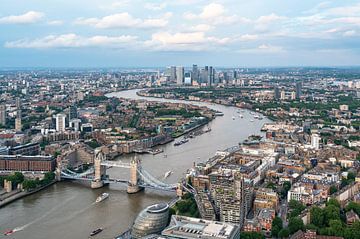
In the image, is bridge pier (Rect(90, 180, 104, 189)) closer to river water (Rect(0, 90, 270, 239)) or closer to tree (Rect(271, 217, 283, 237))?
river water (Rect(0, 90, 270, 239))

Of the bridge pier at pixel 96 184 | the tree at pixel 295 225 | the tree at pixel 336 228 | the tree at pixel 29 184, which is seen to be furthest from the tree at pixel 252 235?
the tree at pixel 29 184

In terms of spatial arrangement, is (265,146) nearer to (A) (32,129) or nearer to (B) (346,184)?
(B) (346,184)

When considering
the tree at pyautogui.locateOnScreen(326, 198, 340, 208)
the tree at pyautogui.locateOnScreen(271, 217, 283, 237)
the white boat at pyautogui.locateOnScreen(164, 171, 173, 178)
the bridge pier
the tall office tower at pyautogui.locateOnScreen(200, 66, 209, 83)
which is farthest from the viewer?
the tall office tower at pyautogui.locateOnScreen(200, 66, 209, 83)

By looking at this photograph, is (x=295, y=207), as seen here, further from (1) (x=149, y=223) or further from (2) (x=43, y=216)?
(2) (x=43, y=216)

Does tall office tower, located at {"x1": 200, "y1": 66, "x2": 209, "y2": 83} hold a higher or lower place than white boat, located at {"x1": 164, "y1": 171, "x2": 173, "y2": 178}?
higher

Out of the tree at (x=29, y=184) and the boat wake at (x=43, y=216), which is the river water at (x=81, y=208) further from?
the tree at (x=29, y=184)

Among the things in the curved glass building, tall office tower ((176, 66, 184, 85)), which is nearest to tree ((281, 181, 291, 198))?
the curved glass building

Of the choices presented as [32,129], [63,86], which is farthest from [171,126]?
[63,86]

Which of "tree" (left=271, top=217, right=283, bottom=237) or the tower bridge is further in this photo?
the tower bridge
